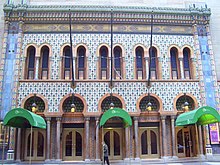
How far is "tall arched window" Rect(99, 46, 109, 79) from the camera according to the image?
71.0 feet

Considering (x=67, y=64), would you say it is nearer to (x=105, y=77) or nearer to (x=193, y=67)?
(x=105, y=77)

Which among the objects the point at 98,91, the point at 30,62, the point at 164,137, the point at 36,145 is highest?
the point at 30,62

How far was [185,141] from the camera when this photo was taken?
21.5m

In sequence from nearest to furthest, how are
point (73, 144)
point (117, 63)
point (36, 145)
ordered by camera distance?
point (36, 145) < point (73, 144) < point (117, 63)

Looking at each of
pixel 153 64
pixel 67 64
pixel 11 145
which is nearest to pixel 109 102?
pixel 67 64

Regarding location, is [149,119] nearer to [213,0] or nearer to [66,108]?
[66,108]

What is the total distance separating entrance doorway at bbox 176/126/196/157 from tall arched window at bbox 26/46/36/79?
42.4 feet

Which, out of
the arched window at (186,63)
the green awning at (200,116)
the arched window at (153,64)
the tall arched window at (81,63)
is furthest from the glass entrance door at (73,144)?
the arched window at (186,63)

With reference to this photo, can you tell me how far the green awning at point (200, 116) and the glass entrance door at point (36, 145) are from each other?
34.6 ft

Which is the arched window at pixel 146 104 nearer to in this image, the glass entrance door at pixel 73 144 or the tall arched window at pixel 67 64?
the glass entrance door at pixel 73 144

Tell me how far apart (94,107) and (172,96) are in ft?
20.8

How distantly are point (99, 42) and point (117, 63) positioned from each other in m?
2.32

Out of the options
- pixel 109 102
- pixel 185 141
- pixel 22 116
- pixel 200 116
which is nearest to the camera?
pixel 22 116

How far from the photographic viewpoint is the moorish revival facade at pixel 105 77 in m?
20.3
